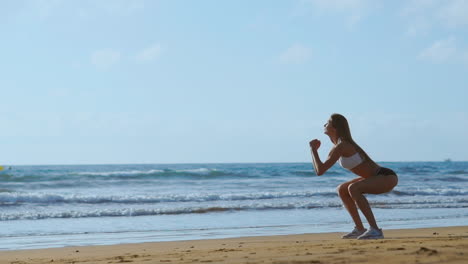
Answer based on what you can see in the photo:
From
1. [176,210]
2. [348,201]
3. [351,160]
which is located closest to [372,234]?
[348,201]

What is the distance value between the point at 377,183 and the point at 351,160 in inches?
14.7

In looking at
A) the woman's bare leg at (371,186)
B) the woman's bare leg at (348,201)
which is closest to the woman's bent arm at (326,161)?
the woman's bare leg at (371,186)

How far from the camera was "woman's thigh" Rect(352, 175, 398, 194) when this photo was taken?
24.7 ft

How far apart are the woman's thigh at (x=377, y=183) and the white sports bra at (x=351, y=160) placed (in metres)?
0.22

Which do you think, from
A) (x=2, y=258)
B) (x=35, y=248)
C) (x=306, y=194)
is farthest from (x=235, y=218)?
(x=306, y=194)

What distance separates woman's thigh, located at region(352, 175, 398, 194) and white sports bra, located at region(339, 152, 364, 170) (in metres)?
0.22

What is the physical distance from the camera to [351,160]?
748 centimetres

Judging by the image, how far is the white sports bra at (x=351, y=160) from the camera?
7469mm

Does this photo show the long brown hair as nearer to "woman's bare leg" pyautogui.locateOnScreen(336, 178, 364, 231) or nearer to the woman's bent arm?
the woman's bent arm

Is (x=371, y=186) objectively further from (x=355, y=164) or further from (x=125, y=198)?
(x=125, y=198)

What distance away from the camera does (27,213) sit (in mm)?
15523

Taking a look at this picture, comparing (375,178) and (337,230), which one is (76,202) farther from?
(375,178)

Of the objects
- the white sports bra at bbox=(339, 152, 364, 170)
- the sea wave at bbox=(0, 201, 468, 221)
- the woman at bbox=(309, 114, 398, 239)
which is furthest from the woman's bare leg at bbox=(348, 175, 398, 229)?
the sea wave at bbox=(0, 201, 468, 221)

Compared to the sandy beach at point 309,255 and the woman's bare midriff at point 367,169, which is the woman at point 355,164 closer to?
the woman's bare midriff at point 367,169
